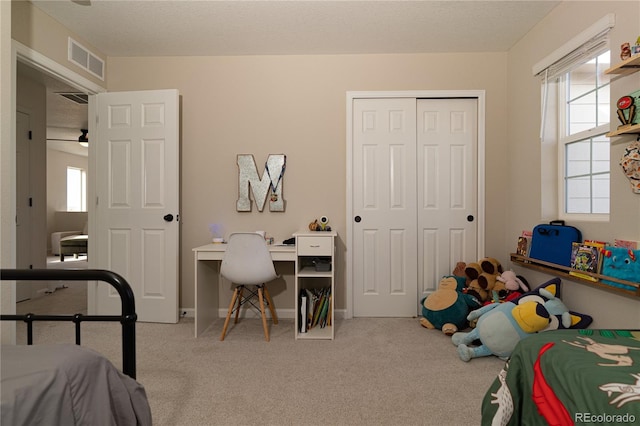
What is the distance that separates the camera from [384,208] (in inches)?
125

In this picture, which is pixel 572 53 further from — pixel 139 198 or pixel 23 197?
pixel 23 197

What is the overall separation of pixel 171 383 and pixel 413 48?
3330 mm

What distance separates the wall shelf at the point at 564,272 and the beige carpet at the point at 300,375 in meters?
0.77

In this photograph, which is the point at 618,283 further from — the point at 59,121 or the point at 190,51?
the point at 59,121

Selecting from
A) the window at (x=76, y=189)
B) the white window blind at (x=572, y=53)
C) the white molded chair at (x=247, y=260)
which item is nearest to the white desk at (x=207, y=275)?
the white molded chair at (x=247, y=260)

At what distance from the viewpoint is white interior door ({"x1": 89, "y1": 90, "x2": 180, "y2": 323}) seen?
305 cm

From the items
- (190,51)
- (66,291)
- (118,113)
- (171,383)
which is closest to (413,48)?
(190,51)

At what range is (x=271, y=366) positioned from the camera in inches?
85.4

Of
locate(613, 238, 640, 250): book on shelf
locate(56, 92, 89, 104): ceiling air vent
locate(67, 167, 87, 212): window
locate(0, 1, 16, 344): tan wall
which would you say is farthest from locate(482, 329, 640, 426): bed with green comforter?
locate(67, 167, 87, 212): window

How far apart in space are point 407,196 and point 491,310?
4.10ft

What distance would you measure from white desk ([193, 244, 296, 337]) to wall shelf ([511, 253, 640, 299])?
191cm

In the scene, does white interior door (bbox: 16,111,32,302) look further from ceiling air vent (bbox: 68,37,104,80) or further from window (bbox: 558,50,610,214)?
window (bbox: 558,50,610,214)

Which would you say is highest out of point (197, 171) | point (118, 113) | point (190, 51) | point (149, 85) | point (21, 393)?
point (190, 51)

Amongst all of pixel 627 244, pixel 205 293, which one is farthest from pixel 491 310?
pixel 205 293
